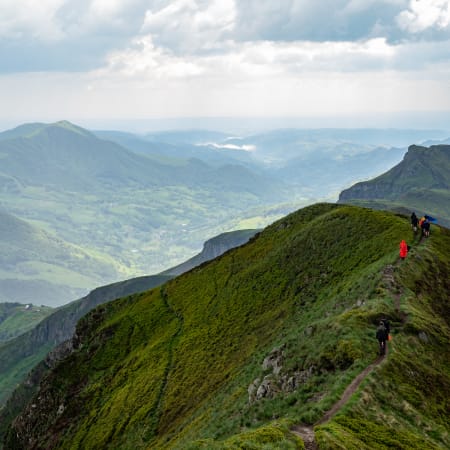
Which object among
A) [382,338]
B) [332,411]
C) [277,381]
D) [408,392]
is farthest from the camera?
[277,381]

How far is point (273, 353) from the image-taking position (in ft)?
189

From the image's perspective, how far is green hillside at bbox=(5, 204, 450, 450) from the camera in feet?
122

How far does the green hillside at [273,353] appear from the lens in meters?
37.1

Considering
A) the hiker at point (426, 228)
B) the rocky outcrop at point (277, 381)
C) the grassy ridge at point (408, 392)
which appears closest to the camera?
the grassy ridge at point (408, 392)

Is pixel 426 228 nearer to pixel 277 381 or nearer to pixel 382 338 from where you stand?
pixel 382 338

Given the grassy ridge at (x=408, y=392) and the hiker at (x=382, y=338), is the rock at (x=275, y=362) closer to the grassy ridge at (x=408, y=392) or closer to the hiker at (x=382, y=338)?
the hiker at (x=382, y=338)

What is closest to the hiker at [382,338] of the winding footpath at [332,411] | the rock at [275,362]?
the winding footpath at [332,411]

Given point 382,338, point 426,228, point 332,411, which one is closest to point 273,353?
point 382,338

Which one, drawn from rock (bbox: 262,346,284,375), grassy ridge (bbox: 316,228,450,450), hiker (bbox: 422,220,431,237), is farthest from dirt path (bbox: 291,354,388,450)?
hiker (bbox: 422,220,431,237)

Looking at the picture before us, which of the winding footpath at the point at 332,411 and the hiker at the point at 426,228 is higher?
the hiker at the point at 426,228

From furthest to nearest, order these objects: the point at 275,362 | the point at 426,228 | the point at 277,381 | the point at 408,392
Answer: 1. the point at 426,228
2. the point at 275,362
3. the point at 277,381
4. the point at 408,392

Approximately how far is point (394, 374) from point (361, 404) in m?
6.04

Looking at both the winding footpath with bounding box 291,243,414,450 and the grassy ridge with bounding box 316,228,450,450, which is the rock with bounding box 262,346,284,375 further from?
the grassy ridge with bounding box 316,228,450,450

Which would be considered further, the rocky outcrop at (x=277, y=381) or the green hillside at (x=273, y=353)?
the rocky outcrop at (x=277, y=381)
